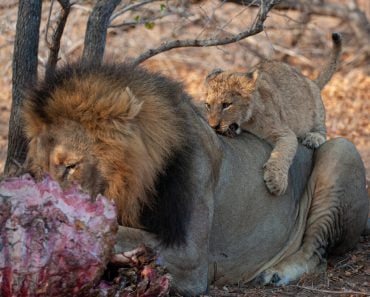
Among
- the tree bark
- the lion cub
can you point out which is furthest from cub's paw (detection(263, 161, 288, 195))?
the tree bark

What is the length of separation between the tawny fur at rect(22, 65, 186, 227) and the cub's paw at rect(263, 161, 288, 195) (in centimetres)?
118

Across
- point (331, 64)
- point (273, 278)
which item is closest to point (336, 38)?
point (331, 64)

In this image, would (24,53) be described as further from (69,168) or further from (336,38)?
(336,38)

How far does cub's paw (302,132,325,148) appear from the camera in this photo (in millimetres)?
5887

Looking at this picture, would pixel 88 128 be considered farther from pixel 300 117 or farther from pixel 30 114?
pixel 300 117

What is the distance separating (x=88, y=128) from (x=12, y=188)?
0.65 m

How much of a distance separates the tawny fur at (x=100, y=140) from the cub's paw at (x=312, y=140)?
6.84ft

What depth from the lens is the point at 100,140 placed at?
3.81 metres

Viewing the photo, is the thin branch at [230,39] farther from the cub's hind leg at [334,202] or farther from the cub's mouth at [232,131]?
the cub's hind leg at [334,202]

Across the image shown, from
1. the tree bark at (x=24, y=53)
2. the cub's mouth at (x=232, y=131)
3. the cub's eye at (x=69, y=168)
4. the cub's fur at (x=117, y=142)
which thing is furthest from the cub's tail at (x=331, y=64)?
the cub's eye at (x=69, y=168)

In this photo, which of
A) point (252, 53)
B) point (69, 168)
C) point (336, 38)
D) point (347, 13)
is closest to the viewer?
point (69, 168)

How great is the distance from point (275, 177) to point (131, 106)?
1485mm

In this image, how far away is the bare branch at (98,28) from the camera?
5.38 meters

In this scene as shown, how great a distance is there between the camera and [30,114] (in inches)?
158
